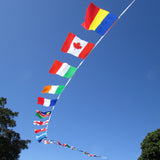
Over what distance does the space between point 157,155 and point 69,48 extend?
58.9ft

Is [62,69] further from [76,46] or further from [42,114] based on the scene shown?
[42,114]


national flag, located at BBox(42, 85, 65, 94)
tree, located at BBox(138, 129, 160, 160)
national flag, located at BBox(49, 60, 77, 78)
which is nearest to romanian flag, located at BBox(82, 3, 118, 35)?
national flag, located at BBox(49, 60, 77, 78)

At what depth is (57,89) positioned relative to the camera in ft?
29.1

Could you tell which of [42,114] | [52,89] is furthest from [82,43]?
[42,114]

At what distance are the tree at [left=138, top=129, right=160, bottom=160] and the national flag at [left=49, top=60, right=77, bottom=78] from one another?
53.2 feet

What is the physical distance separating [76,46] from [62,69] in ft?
5.31

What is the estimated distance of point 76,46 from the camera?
21.4ft

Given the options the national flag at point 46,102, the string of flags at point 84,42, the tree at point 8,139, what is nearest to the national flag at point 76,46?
the string of flags at point 84,42

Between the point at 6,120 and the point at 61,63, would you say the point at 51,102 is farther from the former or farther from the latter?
the point at 6,120

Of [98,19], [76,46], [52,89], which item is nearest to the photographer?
[98,19]

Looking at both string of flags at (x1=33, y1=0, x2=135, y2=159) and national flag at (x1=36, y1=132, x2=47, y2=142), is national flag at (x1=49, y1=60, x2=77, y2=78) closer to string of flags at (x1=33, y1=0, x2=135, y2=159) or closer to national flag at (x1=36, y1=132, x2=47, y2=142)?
string of flags at (x1=33, y1=0, x2=135, y2=159)

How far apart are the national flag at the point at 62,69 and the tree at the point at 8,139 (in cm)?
1069

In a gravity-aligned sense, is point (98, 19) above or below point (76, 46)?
above

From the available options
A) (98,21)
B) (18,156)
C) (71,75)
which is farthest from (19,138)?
(98,21)
